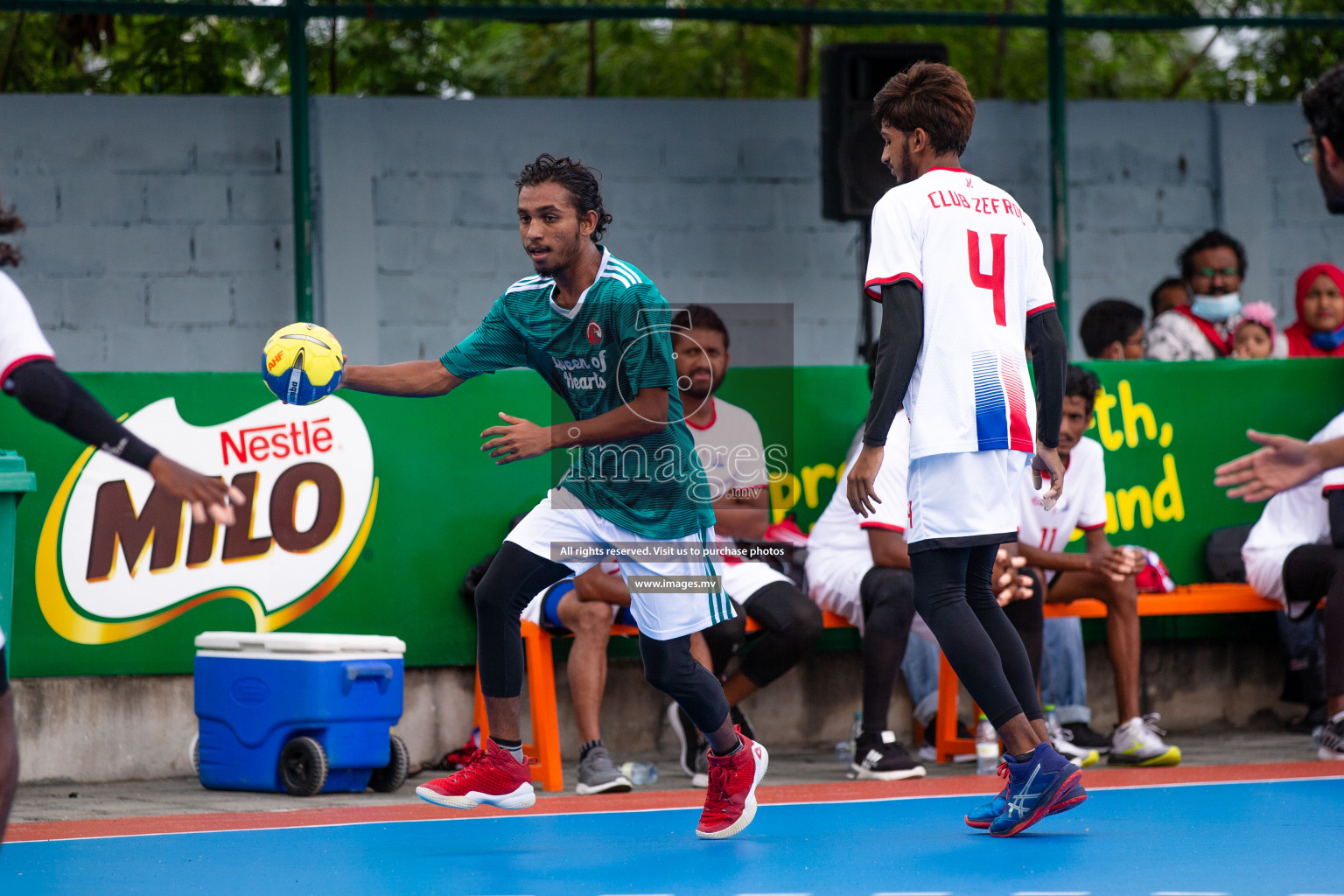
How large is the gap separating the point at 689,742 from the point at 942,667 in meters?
1.23

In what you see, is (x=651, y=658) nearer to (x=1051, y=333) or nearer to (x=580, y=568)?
(x=580, y=568)

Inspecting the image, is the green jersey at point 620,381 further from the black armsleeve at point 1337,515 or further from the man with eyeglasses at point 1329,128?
the black armsleeve at point 1337,515

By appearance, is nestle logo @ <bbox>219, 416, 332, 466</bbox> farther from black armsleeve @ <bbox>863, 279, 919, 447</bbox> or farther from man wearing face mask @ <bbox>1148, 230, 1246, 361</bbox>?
man wearing face mask @ <bbox>1148, 230, 1246, 361</bbox>

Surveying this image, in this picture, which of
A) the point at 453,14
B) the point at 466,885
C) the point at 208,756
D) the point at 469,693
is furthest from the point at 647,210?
the point at 466,885

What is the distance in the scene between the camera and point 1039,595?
7.07 metres

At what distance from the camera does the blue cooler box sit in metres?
6.63

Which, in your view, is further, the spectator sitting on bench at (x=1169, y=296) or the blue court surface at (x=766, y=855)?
the spectator sitting on bench at (x=1169, y=296)

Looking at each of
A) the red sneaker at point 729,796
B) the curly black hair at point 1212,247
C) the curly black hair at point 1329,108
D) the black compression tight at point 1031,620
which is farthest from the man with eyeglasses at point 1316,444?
the curly black hair at point 1212,247

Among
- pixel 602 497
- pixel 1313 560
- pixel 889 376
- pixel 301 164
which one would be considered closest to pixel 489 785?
pixel 602 497

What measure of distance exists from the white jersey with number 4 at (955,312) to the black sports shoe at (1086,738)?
2.86 meters

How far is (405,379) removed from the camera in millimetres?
5527

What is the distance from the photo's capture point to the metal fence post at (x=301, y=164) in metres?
10.5

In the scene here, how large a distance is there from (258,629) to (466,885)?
2.89 metres

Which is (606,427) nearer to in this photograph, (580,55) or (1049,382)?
(1049,382)
